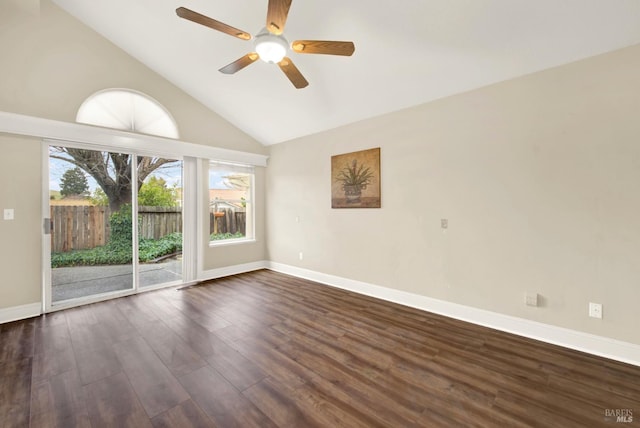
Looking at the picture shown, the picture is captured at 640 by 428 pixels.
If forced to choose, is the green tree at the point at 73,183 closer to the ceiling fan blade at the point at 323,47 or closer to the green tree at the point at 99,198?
the green tree at the point at 99,198

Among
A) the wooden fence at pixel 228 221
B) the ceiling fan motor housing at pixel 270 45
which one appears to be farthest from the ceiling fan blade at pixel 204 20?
the wooden fence at pixel 228 221

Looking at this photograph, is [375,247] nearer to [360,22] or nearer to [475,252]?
[475,252]

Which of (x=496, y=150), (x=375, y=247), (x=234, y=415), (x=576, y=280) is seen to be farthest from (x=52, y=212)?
(x=576, y=280)

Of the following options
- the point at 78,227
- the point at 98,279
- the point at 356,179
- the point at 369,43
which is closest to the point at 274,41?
the point at 369,43

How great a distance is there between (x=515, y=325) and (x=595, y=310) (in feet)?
2.11

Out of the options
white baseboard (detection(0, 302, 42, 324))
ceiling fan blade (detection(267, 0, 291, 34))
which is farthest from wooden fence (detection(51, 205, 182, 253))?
ceiling fan blade (detection(267, 0, 291, 34))

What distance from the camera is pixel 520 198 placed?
8.68 ft

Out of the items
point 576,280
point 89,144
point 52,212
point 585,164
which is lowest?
point 576,280

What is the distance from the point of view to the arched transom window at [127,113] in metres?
3.52

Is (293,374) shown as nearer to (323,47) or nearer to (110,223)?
(323,47)

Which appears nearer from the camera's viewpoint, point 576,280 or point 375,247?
point 576,280

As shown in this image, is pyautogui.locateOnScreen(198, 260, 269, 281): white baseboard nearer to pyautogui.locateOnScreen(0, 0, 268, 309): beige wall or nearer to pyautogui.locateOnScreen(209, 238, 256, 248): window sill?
pyautogui.locateOnScreen(209, 238, 256, 248): window sill

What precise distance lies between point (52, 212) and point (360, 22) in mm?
4320

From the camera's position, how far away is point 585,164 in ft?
7.64
